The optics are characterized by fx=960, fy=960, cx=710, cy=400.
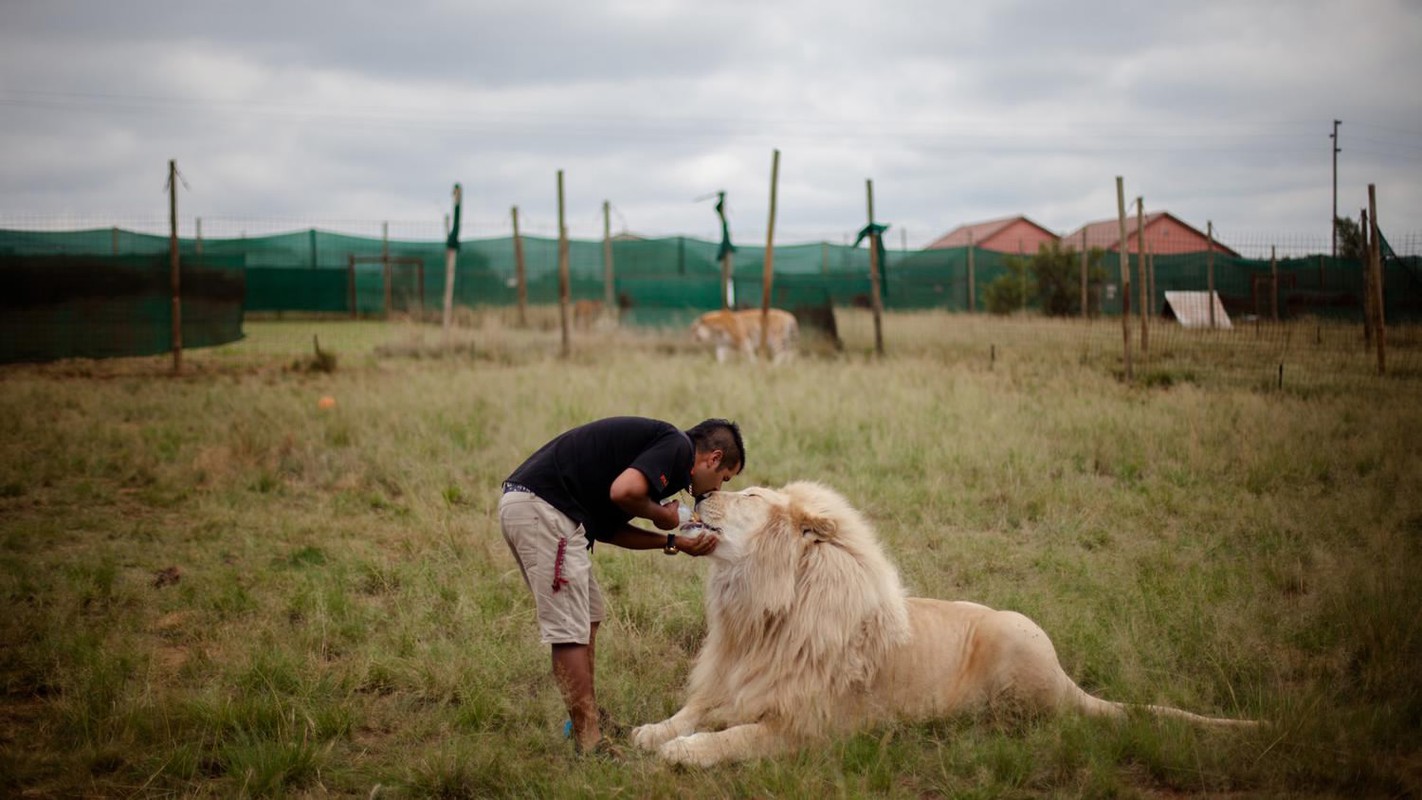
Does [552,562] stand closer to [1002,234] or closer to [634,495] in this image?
[634,495]

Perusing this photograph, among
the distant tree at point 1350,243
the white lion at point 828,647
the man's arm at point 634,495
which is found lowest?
the white lion at point 828,647

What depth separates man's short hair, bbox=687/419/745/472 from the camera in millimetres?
4113

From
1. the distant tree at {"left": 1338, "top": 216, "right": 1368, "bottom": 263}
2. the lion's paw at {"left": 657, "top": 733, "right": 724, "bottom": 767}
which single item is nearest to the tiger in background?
the distant tree at {"left": 1338, "top": 216, "right": 1368, "bottom": 263}

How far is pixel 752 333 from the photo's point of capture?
54.4 ft

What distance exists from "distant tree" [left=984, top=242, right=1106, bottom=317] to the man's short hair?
1673 cm

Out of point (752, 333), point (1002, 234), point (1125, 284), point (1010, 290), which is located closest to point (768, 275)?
point (752, 333)

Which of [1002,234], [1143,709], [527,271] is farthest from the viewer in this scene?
[1002,234]

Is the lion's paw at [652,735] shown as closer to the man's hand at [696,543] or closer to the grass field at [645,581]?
the grass field at [645,581]

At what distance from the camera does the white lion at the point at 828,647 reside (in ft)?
12.8

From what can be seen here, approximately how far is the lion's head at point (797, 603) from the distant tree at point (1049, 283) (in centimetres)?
1672

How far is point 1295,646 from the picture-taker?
4.61 metres

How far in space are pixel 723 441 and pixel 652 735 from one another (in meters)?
1.24

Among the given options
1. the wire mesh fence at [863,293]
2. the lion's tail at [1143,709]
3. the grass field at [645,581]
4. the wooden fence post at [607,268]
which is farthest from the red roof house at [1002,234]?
the lion's tail at [1143,709]

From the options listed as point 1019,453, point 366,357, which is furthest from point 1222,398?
point 366,357
